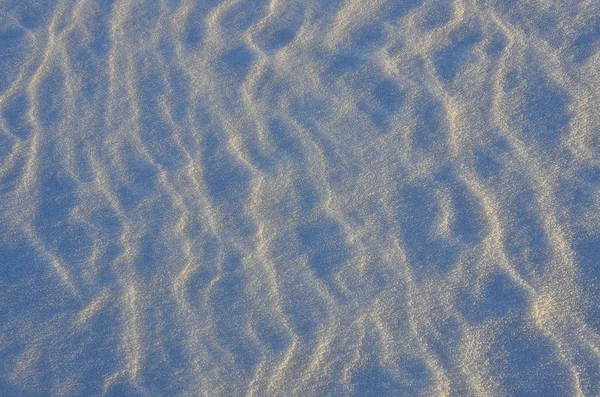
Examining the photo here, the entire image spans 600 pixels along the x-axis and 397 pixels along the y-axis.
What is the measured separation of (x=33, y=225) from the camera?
2.57 metres

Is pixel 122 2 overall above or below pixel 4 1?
below

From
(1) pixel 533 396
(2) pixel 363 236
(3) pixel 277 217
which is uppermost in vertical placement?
Result: (3) pixel 277 217

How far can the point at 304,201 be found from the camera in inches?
100

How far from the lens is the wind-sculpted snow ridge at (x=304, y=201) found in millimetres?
2184

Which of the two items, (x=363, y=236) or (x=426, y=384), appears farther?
(x=363, y=236)

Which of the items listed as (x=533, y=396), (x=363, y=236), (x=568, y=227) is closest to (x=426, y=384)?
(x=533, y=396)

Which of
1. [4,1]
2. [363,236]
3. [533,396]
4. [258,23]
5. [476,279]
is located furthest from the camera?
[4,1]

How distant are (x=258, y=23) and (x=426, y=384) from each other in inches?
78.4

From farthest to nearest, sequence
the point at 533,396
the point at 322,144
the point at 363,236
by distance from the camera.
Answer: the point at 322,144 < the point at 363,236 < the point at 533,396

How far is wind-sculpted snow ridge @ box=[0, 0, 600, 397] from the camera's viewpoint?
2184mm

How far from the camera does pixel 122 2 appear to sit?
3.40 meters

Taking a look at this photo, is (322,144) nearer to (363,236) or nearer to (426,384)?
(363,236)

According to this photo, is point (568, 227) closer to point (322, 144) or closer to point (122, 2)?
point (322, 144)

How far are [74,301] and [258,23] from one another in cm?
167
